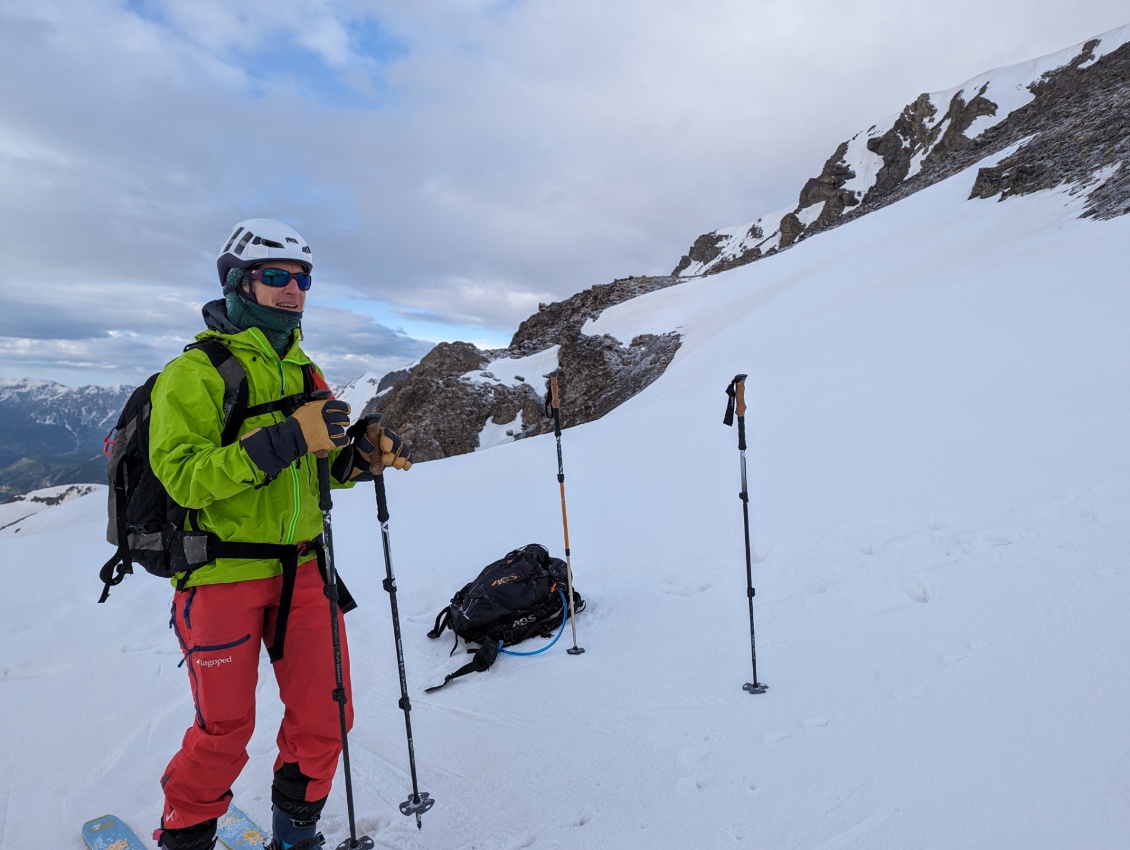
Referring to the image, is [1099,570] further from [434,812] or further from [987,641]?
[434,812]

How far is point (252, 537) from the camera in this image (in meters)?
2.89

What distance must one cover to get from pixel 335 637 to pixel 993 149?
1626 inches

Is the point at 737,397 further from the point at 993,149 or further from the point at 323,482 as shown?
the point at 993,149

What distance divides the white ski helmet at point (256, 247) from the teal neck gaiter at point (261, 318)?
0.43 ft

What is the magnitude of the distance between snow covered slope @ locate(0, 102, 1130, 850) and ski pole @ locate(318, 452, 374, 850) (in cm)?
30

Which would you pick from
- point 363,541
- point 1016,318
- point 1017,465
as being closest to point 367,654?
point 363,541

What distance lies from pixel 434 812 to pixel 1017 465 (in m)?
5.83

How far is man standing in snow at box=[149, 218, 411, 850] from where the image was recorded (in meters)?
2.66

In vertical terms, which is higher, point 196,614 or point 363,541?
point 196,614

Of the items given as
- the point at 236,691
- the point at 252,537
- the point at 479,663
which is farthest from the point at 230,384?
the point at 479,663

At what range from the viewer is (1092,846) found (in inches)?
101

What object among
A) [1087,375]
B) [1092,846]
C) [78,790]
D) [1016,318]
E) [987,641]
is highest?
[1016,318]

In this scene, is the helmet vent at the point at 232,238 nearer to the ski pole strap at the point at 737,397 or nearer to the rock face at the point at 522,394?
the ski pole strap at the point at 737,397

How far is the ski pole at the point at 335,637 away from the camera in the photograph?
309cm
